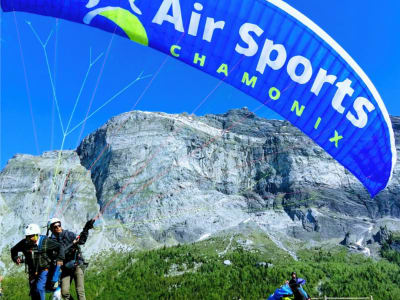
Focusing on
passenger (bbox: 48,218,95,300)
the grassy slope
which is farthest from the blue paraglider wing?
the grassy slope

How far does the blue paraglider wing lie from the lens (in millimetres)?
9703

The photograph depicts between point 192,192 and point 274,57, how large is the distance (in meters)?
154

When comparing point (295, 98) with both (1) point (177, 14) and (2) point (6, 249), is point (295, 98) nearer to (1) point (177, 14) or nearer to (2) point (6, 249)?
(1) point (177, 14)

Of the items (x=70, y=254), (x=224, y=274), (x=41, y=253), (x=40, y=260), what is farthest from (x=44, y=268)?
(x=224, y=274)

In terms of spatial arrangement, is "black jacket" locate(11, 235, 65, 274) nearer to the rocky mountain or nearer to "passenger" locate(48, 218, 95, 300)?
"passenger" locate(48, 218, 95, 300)

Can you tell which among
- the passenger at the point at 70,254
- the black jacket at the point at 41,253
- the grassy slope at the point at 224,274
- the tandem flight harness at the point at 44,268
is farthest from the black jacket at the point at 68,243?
the grassy slope at the point at 224,274

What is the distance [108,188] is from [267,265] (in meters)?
75.4

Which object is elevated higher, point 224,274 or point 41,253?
point 41,253

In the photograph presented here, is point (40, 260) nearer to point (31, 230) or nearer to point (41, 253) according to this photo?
point (41, 253)

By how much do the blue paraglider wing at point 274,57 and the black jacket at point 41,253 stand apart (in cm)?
644

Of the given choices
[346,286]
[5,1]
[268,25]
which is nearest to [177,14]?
[268,25]

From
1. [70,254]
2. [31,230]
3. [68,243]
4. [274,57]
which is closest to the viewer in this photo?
[31,230]

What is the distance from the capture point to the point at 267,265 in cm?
12775

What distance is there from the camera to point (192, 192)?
533 ft
